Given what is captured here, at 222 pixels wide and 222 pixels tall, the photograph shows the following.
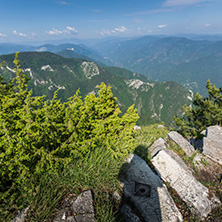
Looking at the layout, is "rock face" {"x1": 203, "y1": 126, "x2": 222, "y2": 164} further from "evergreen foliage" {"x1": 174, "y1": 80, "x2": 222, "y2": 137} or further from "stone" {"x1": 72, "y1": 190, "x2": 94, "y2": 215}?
"stone" {"x1": 72, "y1": 190, "x2": 94, "y2": 215}

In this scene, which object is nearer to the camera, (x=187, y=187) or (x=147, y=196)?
(x=147, y=196)

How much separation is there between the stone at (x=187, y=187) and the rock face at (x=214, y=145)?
21.2ft

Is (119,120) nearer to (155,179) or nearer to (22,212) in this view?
(155,179)

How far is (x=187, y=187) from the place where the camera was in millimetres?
6562

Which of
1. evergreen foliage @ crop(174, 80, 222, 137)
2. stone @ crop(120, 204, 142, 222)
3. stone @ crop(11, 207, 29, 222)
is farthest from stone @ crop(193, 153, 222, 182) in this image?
evergreen foliage @ crop(174, 80, 222, 137)

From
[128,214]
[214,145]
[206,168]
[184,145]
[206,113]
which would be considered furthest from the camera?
[206,113]

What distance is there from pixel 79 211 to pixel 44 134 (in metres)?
2.41

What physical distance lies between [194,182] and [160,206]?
2.81 meters

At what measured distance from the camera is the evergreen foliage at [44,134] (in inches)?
142

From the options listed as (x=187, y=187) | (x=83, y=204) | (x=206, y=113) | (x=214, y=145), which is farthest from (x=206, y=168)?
(x=206, y=113)

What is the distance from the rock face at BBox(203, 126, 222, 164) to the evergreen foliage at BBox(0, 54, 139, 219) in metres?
10.1

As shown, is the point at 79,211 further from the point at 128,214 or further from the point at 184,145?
the point at 184,145

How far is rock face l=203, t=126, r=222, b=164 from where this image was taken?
11.8 metres

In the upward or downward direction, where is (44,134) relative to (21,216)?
upward
